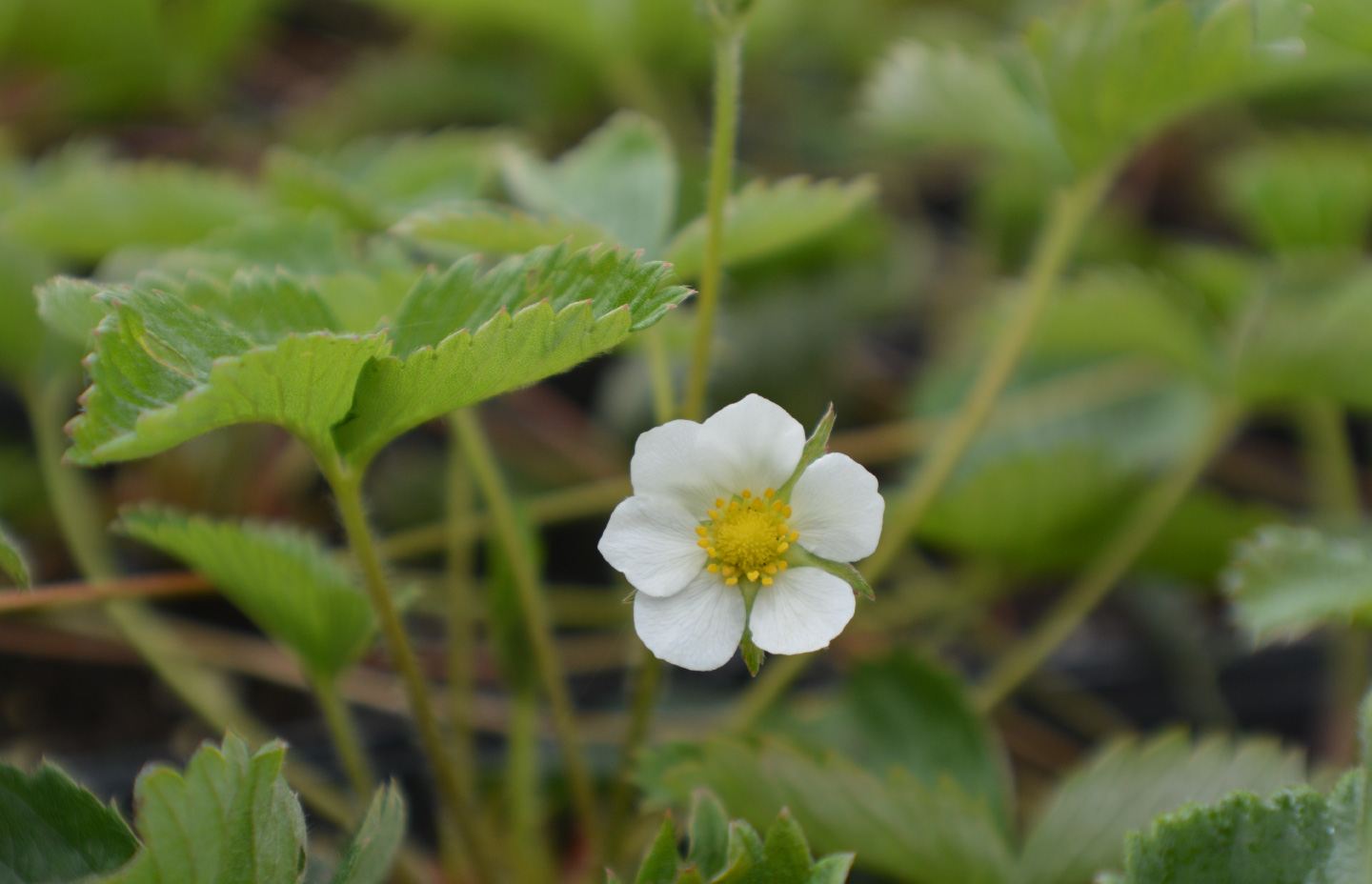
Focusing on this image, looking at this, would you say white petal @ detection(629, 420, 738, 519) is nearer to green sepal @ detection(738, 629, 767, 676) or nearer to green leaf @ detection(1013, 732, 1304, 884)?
green sepal @ detection(738, 629, 767, 676)

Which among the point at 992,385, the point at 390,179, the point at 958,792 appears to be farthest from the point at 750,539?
the point at 390,179

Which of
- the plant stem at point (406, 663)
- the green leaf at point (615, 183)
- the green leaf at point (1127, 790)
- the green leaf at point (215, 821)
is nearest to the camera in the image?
the green leaf at point (215, 821)

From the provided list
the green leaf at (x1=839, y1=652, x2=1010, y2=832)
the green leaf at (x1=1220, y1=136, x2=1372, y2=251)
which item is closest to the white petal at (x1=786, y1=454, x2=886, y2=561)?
the green leaf at (x1=839, y1=652, x2=1010, y2=832)

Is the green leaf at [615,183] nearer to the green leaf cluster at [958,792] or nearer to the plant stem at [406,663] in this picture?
the plant stem at [406,663]

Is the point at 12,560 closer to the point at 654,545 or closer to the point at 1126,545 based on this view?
the point at 654,545

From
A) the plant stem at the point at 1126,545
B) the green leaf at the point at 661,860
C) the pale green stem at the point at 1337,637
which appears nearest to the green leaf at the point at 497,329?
the green leaf at the point at 661,860

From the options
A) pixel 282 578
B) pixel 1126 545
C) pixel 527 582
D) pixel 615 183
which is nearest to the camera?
pixel 282 578
